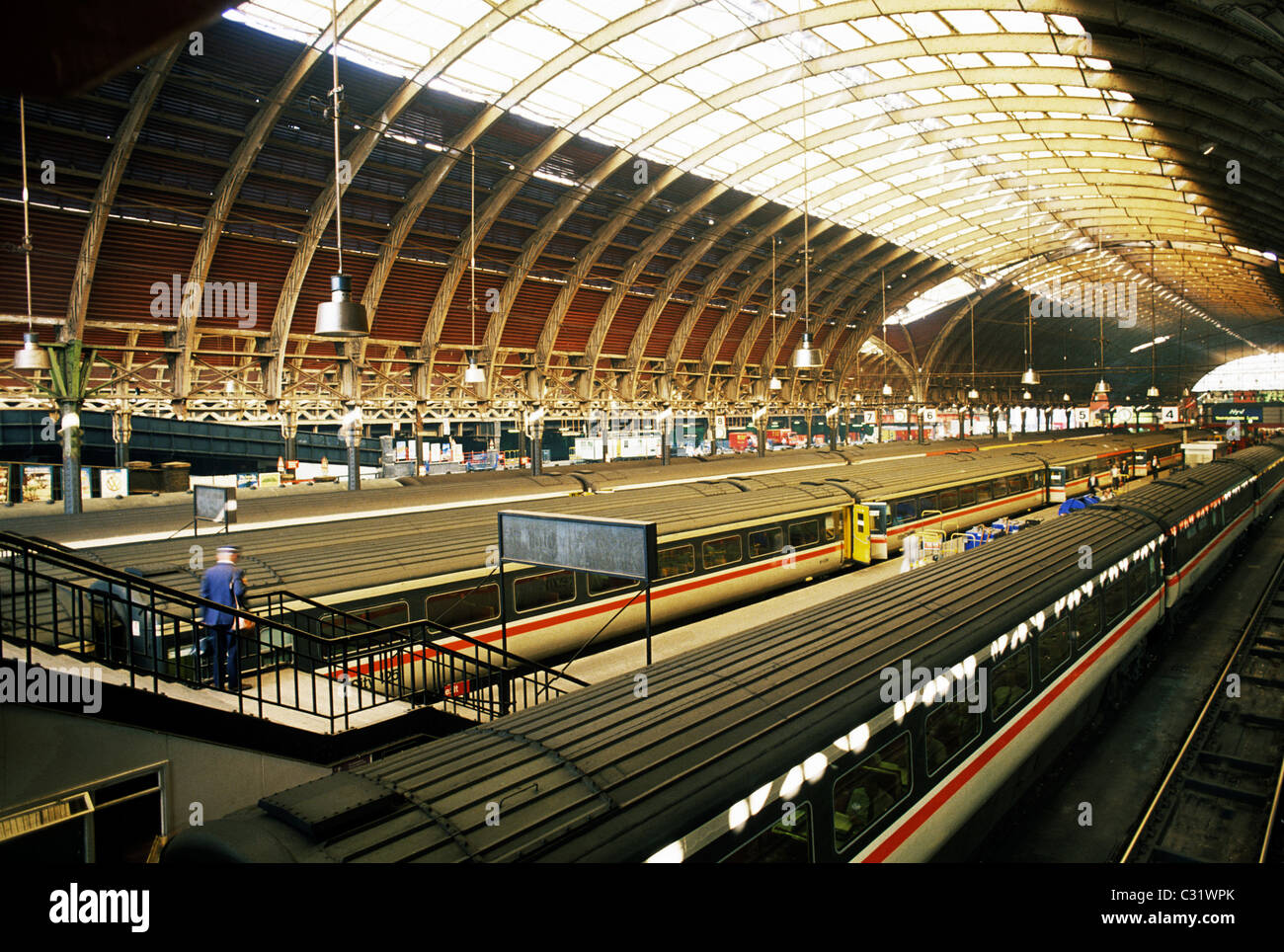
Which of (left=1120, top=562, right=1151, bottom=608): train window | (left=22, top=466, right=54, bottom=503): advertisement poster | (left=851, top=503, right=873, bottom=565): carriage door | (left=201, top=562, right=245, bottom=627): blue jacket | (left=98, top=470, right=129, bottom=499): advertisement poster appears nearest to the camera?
(left=201, top=562, right=245, bottom=627): blue jacket

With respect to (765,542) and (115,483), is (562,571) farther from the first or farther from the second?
(115,483)

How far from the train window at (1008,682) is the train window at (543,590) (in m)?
6.54

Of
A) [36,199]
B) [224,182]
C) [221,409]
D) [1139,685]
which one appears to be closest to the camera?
[1139,685]

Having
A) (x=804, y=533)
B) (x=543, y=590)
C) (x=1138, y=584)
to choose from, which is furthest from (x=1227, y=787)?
(x=804, y=533)

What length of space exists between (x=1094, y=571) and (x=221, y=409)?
20.4 m

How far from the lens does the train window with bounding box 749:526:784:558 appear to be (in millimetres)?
16438

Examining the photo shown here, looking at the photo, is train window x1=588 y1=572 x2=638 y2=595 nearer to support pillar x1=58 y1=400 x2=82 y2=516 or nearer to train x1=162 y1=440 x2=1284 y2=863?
train x1=162 y1=440 x2=1284 y2=863

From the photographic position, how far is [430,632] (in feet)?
35.3

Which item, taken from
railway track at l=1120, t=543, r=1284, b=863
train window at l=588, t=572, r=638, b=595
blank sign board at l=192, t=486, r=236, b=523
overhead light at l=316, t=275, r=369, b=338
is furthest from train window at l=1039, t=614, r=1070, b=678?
blank sign board at l=192, t=486, r=236, b=523

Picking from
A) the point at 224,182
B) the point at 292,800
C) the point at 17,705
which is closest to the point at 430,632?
the point at 17,705

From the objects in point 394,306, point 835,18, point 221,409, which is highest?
point 835,18

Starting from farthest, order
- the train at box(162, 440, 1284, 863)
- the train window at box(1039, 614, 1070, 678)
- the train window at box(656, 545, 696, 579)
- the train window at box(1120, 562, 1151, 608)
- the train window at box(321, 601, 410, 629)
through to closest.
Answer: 1. the train window at box(656, 545, 696, 579)
2. the train window at box(1120, 562, 1151, 608)
3. the train window at box(321, 601, 410, 629)
4. the train window at box(1039, 614, 1070, 678)
5. the train at box(162, 440, 1284, 863)

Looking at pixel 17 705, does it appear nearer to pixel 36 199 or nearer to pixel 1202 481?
pixel 36 199

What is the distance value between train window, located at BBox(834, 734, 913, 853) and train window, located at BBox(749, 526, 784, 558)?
400 inches
